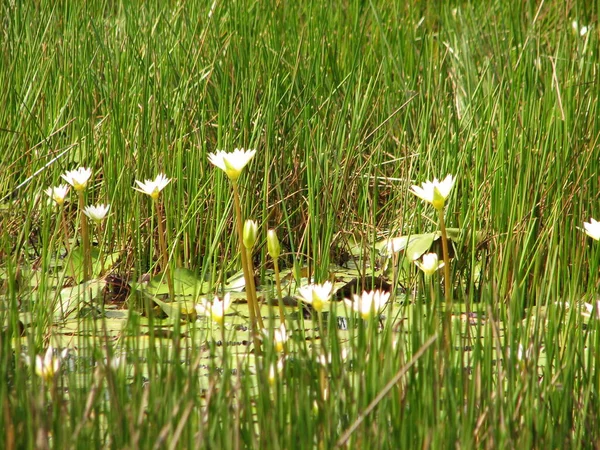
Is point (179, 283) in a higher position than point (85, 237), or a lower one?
lower

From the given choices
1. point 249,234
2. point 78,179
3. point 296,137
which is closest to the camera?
point 249,234

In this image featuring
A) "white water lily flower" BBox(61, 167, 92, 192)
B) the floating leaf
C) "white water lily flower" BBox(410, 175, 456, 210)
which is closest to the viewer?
"white water lily flower" BBox(410, 175, 456, 210)

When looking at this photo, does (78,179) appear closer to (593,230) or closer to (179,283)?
(179,283)

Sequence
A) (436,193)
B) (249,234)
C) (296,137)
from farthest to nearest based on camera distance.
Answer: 1. (296,137)
2. (436,193)
3. (249,234)

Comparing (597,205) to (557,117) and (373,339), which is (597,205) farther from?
(373,339)

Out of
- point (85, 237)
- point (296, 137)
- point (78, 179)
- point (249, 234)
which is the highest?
point (296, 137)

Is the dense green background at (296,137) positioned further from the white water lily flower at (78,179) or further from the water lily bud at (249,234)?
the water lily bud at (249,234)

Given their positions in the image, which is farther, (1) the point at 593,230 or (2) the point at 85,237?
(2) the point at 85,237

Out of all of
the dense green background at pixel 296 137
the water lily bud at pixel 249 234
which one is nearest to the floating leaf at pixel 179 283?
the dense green background at pixel 296 137

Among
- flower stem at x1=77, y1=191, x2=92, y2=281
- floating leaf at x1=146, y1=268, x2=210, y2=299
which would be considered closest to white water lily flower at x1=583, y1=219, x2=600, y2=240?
floating leaf at x1=146, y1=268, x2=210, y2=299

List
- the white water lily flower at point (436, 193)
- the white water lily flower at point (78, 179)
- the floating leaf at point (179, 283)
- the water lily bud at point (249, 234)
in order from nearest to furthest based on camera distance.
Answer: the water lily bud at point (249, 234), the white water lily flower at point (436, 193), the white water lily flower at point (78, 179), the floating leaf at point (179, 283)

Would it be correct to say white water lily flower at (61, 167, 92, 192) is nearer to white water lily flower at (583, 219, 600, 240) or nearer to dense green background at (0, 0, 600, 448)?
dense green background at (0, 0, 600, 448)

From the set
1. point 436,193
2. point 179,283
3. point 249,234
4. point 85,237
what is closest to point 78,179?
point 85,237

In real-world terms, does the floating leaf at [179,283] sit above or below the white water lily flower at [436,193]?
Answer: below
